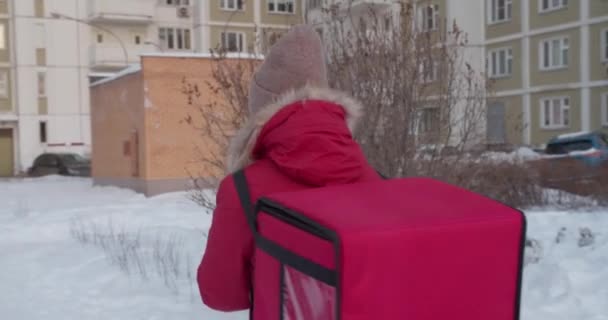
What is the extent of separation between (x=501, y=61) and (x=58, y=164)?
2262 cm

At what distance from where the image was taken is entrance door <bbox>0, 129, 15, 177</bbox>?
156 ft

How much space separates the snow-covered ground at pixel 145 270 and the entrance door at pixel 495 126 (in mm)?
1107

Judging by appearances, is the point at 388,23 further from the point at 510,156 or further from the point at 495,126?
the point at 510,156

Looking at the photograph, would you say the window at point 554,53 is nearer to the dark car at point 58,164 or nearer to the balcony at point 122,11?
the dark car at point 58,164

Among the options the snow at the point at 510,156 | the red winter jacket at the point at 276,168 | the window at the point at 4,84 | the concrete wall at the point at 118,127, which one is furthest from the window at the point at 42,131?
the red winter jacket at the point at 276,168

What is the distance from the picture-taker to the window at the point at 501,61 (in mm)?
39094

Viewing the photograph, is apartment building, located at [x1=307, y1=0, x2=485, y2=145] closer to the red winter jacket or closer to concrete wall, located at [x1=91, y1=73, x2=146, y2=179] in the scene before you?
the red winter jacket

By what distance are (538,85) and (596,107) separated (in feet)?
12.4

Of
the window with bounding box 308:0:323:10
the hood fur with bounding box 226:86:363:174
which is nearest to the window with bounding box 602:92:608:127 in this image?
the window with bounding box 308:0:323:10

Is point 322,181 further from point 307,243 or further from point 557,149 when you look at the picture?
point 557,149

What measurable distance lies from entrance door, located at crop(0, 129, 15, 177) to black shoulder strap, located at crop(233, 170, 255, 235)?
48085 mm

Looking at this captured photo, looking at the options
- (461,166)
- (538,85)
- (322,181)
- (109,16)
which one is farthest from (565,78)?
(322,181)

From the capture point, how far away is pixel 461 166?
7.87 m

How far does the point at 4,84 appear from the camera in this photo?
4738cm
